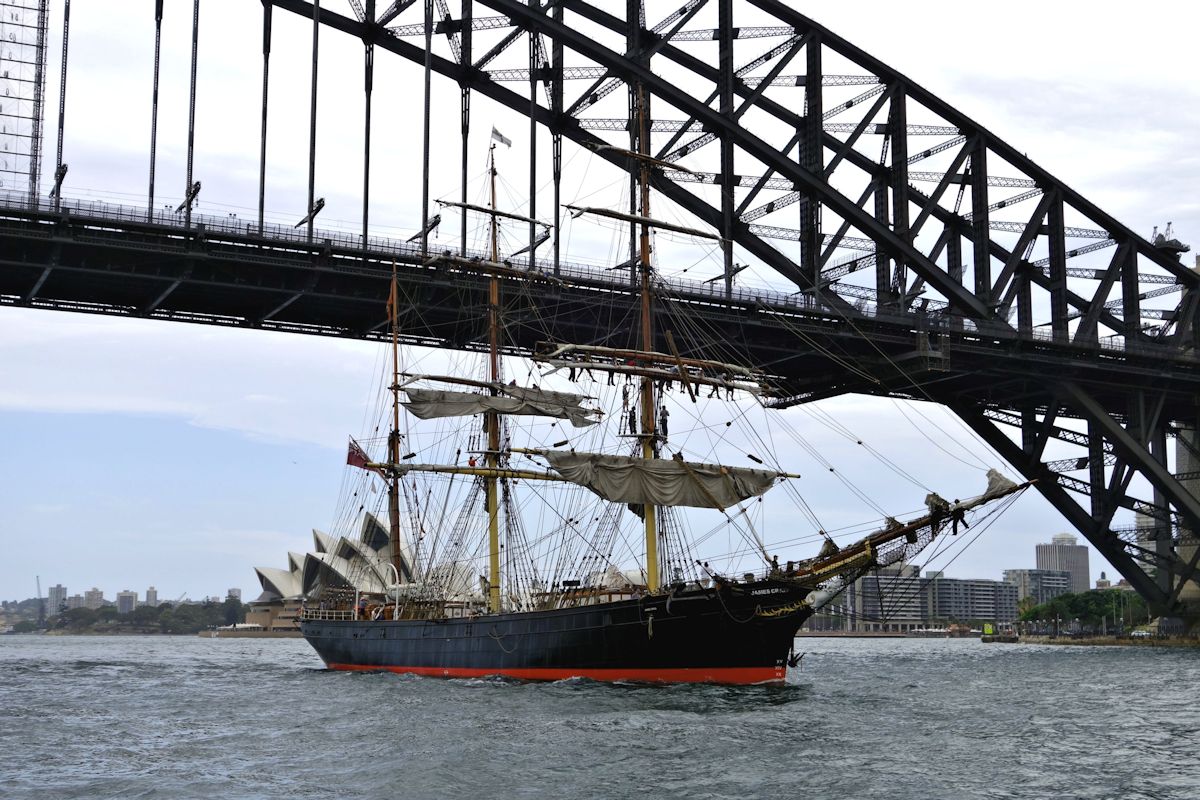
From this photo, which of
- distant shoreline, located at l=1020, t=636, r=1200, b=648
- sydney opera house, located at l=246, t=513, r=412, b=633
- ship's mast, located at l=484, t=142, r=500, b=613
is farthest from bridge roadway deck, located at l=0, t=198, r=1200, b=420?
sydney opera house, located at l=246, t=513, r=412, b=633

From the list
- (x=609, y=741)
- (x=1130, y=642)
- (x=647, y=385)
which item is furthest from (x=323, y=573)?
(x=609, y=741)

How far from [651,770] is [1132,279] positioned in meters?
56.9

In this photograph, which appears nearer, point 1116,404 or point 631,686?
point 631,686

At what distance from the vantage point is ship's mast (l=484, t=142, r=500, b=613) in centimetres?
4819

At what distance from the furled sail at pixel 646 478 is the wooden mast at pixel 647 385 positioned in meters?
0.74

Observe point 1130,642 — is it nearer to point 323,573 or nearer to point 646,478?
point 646,478

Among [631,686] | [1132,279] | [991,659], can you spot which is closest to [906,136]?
[1132,279]

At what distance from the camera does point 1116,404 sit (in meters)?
72.6

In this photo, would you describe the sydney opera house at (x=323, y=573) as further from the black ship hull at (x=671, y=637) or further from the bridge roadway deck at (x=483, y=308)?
the black ship hull at (x=671, y=637)

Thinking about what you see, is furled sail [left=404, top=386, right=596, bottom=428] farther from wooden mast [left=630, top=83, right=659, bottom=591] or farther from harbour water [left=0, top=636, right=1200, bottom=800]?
harbour water [left=0, top=636, right=1200, bottom=800]

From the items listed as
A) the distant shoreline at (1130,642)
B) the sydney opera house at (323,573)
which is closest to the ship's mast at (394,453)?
the sydney opera house at (323,573)

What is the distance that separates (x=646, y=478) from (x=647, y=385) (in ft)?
10.4

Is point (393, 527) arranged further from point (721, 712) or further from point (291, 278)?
point (721, 712)

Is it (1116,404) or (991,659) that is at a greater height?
(1116,404)
